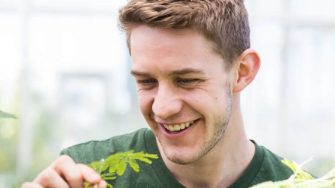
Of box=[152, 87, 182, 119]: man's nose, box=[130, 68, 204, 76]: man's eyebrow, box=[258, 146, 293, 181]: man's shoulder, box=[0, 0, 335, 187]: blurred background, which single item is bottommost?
box=[0, 0, 335, 187]: blurred background

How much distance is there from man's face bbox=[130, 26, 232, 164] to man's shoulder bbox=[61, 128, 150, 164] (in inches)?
9.6

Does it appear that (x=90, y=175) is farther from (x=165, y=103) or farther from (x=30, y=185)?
(x=165, y=103)

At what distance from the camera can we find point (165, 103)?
1.40 metres

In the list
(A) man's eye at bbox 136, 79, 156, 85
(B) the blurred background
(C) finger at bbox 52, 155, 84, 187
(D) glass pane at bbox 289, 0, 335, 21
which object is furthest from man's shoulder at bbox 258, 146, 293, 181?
(D) glass pane at bbox 289, 0, 335, 21

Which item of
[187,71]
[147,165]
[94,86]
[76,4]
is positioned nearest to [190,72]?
[187,71]

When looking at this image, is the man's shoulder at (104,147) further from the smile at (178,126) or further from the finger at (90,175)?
the finger at (90,175)

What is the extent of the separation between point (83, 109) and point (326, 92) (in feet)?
6.14

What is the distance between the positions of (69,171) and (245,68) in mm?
647

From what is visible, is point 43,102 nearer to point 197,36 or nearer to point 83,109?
point 83,109

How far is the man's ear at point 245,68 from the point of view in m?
1.61

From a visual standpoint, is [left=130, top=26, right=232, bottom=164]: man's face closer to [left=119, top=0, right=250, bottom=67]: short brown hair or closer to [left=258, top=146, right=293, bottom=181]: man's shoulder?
[left=119, top=0, right=250, bottom=67]: short brown hair

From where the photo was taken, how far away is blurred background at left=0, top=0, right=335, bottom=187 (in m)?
5.20

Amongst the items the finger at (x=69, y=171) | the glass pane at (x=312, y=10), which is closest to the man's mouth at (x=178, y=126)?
the finger at (x=69, y=171)

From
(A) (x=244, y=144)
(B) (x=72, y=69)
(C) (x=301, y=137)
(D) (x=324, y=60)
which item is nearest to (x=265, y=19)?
(D) (x=324, y=60)
